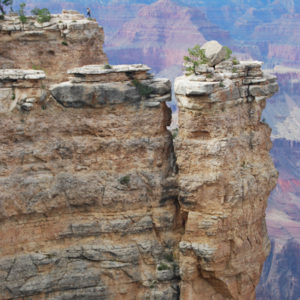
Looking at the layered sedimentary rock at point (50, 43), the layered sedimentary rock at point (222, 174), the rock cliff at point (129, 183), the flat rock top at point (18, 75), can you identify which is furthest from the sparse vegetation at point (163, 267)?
the layered sedimentary rock at point (50, 43)

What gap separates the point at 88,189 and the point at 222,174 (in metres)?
7.06

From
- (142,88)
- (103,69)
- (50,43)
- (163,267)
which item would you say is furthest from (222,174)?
(50,43)

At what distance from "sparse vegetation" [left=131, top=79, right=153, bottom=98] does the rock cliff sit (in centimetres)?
7

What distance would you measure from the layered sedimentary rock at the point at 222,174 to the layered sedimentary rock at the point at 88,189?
150 centimetres

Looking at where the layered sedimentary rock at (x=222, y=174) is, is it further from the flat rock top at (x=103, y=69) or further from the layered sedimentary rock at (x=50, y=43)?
the layered sedimentary rock at (x=50, y=43)

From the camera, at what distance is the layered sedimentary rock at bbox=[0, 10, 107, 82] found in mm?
35031

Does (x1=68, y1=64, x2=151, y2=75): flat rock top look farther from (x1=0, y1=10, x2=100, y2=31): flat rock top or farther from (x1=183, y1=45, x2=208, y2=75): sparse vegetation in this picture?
(x1=0, y1=10, x2=100, y2=31): flat rock top

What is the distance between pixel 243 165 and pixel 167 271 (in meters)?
7.02

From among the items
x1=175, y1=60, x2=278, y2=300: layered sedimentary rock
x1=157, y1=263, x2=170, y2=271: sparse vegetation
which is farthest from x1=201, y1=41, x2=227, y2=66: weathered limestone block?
x1=157, y1=263, x2=170, y2=271: sparse vegetation

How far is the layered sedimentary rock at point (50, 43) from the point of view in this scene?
35.0 metres

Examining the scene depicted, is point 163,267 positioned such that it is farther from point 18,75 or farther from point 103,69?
point 18,75

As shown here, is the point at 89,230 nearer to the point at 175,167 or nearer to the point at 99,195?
the point at 99,195

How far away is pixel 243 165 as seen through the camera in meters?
30.9

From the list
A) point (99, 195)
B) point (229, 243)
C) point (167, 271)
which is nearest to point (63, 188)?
point (99, 195)
